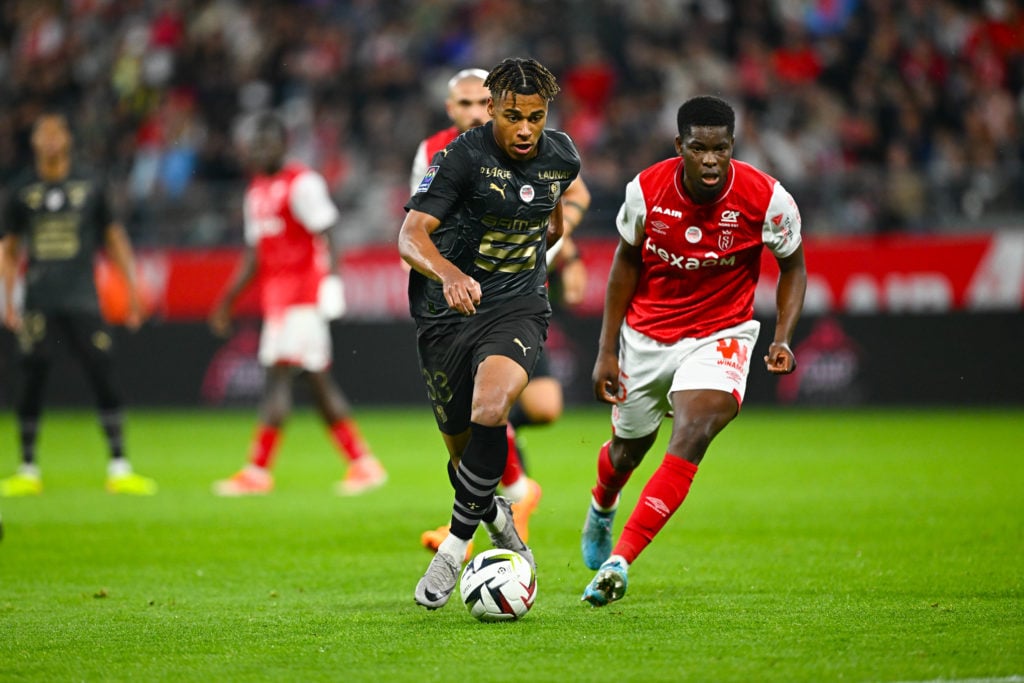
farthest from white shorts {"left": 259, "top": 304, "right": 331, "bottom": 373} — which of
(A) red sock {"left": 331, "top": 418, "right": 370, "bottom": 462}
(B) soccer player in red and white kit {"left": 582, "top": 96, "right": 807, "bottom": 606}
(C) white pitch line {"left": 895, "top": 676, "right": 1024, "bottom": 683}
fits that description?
(C) white pitch line {"left": 895, "top": 676, "right": 1024, "bottom": 683}

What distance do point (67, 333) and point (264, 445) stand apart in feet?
5.75

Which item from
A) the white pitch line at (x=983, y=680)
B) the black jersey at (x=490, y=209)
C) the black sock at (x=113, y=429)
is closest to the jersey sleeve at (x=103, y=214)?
the black sock at (x=113, y=429)

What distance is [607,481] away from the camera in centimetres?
686

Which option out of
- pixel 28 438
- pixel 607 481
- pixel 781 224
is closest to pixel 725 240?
pixel 781 224

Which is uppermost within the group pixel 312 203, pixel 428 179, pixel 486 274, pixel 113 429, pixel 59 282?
pixel 428 179

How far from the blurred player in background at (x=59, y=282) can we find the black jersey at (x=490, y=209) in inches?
221

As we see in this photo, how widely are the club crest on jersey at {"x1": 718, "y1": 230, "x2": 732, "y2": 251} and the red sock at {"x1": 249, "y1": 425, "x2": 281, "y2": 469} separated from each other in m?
5.77

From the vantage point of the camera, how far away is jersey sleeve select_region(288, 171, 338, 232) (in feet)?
36.9

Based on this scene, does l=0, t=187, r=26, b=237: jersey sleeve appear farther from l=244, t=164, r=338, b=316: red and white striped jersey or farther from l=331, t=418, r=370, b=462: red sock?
l=331, t=418, r=370, b=462: red sock

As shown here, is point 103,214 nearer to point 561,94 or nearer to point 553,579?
point 553,579

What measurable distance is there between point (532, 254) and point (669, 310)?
2.28ft

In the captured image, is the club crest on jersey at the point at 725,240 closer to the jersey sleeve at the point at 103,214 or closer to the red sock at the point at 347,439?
the red sock at the point at 347,439

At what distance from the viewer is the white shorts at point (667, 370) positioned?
627 cm

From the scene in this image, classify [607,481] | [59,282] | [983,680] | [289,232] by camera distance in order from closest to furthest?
[983,680], [607,481], [59,282], [289,232]
